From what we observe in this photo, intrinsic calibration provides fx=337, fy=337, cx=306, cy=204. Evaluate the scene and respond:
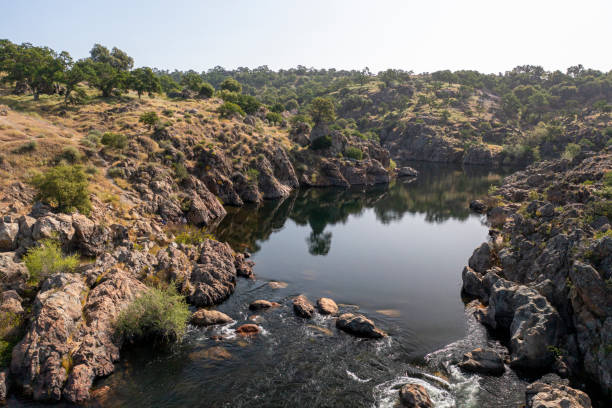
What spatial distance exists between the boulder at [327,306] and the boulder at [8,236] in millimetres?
29576

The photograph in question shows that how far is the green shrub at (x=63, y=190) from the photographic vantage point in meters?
38.4

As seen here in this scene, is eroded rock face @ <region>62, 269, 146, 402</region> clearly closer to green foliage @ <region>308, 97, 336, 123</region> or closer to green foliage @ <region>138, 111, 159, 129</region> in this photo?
green foliage @ <region>138, 111, 159, 129</region>

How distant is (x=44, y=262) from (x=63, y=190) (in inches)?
492

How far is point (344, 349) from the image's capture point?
2848cm

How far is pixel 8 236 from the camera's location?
3105 cm

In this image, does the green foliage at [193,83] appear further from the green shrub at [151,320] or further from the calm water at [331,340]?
the green shrub at [151,320]

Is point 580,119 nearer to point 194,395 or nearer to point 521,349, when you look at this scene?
point 521,349

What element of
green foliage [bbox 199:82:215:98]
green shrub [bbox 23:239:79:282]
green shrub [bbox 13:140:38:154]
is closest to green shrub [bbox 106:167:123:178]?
green shrub [bbox 13:140:38:154]

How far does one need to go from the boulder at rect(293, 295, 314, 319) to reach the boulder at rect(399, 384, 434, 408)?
1248cm

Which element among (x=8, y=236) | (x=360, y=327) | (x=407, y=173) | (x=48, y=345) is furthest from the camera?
(x=407, y=173)

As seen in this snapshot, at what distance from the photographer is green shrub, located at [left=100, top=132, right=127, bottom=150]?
61188 millimetres

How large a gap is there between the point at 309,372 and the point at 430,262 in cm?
3175

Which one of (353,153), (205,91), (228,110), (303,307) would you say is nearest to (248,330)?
(303,307)

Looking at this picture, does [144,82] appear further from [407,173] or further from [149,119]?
[407,173]
